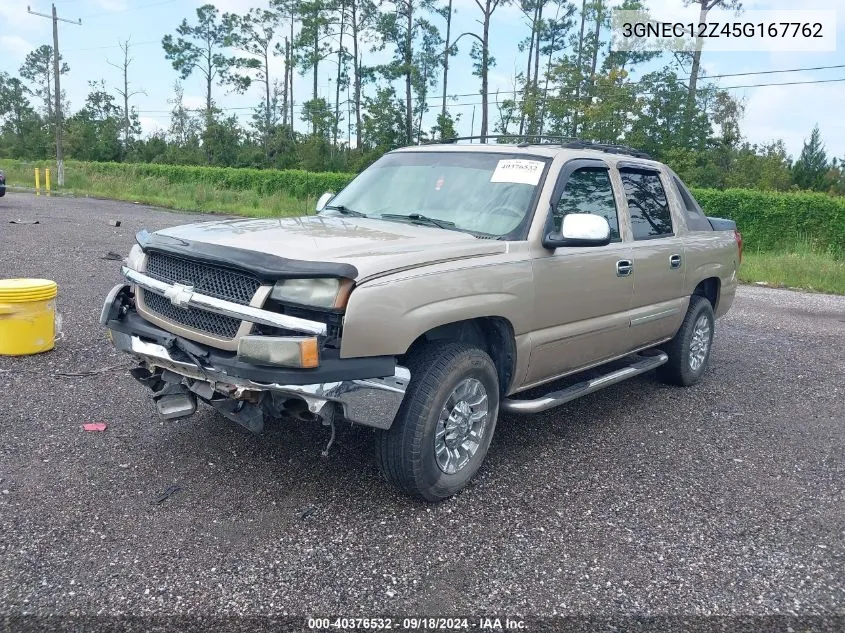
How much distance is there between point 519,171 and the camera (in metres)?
4.46

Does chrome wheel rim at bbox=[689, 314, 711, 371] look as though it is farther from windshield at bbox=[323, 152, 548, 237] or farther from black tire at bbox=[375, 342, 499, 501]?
black tire at bbox=[375, 342, 499, 501]

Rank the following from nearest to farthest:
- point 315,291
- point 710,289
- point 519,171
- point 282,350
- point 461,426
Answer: point 282,350 < point 315,291 < point 461,426 < point 519,171 < point 710,289

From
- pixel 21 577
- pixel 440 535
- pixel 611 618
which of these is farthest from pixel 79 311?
pixel 611 618

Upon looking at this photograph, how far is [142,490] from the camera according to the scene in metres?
3.71

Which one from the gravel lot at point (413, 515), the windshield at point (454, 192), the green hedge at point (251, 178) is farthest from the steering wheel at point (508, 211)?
the green hedge at point (251, 178)

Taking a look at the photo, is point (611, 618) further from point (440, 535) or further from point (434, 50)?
point (434, 50)

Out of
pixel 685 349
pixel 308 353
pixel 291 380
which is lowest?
pixel 685 349

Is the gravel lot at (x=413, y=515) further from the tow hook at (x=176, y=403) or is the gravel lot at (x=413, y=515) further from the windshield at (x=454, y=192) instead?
the windshield at (x=454, y=192)

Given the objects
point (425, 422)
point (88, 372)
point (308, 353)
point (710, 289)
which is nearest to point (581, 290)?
point (425, 422)

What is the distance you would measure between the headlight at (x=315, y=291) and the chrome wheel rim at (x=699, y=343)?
3.90 metres

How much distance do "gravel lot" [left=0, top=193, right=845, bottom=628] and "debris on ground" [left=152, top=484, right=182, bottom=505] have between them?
49mm

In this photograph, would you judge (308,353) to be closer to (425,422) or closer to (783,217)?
(425,422)

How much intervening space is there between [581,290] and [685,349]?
197cm

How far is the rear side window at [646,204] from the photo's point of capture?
519 centimetres
